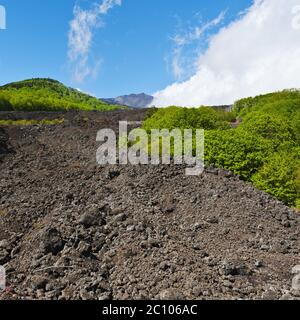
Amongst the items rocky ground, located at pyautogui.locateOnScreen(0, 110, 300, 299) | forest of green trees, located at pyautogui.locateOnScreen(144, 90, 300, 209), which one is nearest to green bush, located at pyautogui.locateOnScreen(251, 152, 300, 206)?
forest of green trees, located at pyautogui.locateOnScreen(144, 90, 300, 209)

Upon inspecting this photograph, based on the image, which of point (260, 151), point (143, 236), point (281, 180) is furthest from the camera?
point (260, 151)

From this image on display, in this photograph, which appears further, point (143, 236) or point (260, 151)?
point (260, 151)

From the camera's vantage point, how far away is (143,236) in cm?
1013

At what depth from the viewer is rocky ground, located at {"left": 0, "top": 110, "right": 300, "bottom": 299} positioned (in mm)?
8383

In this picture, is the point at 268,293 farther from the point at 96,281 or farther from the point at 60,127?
the point at 60,127

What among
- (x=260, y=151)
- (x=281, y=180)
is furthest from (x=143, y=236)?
(x=260, y=151)

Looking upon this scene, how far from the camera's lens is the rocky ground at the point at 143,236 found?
8383 mm

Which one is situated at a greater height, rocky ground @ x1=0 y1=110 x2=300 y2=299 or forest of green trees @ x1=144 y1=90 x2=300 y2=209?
forest of green trees @ x1=144 y1=90 x2=300 y2=209

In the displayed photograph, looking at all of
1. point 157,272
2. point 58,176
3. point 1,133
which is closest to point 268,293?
point 157,272

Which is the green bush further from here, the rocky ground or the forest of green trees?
the rocky ground

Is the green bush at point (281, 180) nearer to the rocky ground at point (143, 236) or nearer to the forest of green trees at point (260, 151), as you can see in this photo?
the forest of green trees at point (260, 151)

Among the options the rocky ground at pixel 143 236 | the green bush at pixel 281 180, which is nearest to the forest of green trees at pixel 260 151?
the green bush at pixel 281 180

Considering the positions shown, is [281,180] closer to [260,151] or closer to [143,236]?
[260,151]
